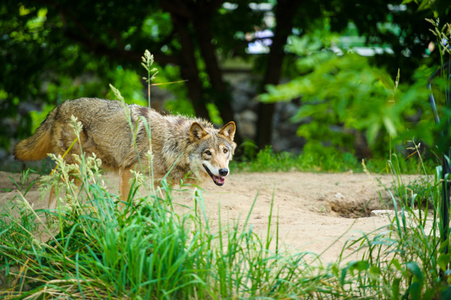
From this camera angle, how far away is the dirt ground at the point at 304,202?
3877 millimetres

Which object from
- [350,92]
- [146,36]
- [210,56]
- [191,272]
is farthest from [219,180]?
[146,36]

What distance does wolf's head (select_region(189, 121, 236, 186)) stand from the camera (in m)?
5.46

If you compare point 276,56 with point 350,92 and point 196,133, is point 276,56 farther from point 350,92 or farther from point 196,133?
point 350,92

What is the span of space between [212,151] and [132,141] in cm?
103

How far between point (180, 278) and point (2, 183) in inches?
189

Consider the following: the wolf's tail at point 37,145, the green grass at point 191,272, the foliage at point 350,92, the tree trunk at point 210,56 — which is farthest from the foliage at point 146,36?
the foliage at point 350,92

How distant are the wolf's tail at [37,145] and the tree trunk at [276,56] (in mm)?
5723

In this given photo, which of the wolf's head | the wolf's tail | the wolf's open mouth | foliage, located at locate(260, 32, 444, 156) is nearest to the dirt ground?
the wolf's open mouth

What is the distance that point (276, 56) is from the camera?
11016 mm

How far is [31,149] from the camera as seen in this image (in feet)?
21.0

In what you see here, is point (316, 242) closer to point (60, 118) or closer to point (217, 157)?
point (217, 157)

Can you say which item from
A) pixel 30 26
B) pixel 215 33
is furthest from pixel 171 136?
pixel 30 26

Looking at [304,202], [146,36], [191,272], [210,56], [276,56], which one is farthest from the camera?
[146,36]

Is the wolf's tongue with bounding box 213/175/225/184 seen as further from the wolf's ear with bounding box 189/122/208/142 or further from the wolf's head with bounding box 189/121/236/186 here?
the wolf's ear with bounding box 189/122/208/142
